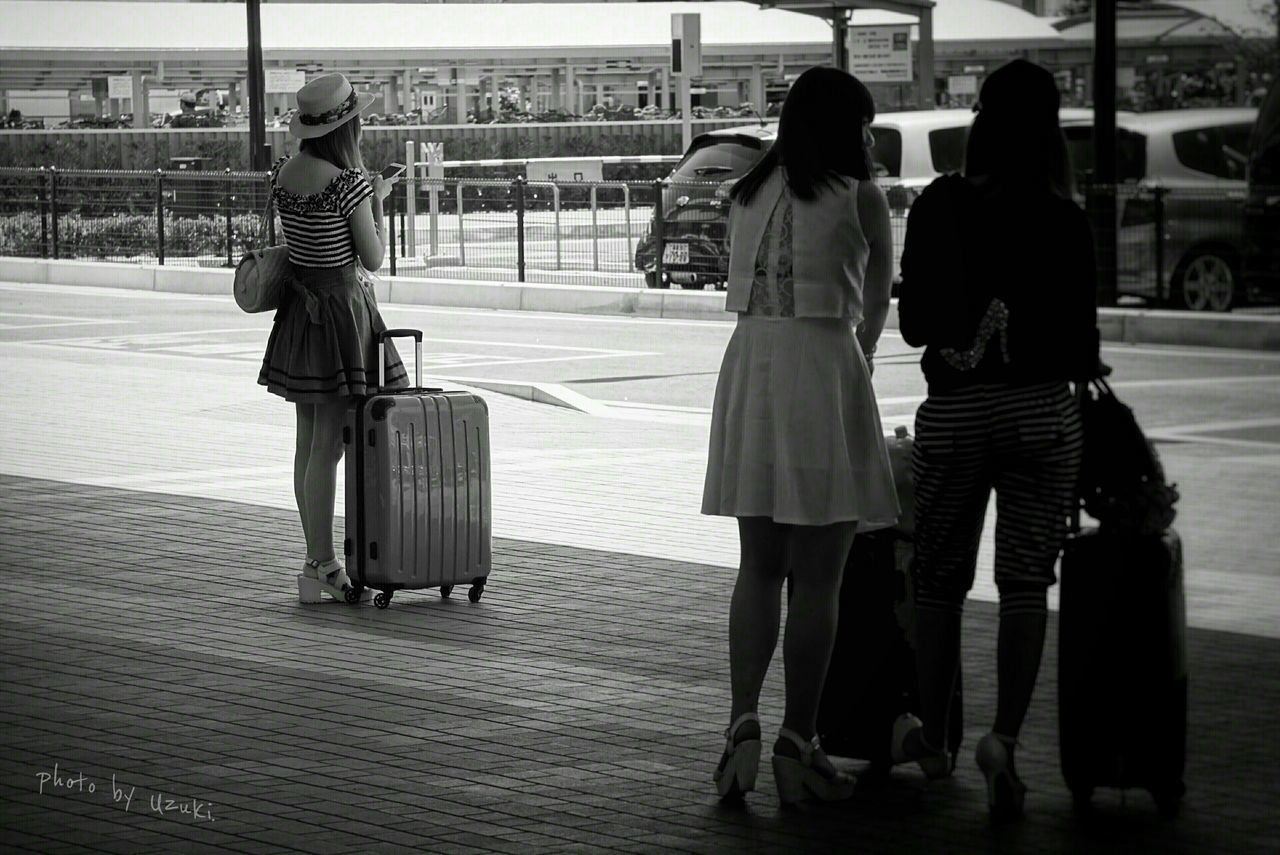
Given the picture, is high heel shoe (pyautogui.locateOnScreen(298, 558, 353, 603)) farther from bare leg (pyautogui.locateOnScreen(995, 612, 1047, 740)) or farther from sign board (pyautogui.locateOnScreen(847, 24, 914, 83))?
sign board (pyautogui.locateOnScreen(847, 24, 914, 83))

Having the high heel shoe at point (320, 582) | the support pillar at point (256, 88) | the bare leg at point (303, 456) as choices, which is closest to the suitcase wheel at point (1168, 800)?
the high heel shoe at point (320, 582)

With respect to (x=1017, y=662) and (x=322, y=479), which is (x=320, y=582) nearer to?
(x=322, y=479)

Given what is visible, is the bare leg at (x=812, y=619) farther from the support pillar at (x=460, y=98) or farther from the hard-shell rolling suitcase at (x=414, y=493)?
the support pillar at (x=460, y=98)

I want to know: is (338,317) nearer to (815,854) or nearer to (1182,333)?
(1182,333)

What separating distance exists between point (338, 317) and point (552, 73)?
44923 millimetres

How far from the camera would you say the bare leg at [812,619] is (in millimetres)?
5039

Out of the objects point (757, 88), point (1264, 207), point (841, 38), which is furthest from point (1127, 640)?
point (757, 88)

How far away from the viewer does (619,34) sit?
48812 millimetres

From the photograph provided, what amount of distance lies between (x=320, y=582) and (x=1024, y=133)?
380 cm

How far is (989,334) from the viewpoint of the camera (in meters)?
4.81

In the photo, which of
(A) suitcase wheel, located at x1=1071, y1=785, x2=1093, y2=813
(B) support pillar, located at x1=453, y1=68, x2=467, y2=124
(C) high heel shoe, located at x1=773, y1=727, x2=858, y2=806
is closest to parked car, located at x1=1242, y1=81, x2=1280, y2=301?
(A) suitcase wheel, located at x1=1071, y1=785, x2=1093, y2=813

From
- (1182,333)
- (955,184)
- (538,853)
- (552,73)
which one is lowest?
(538,853)

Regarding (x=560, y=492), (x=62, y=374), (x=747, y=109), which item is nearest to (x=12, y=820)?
(x=560, y=492)

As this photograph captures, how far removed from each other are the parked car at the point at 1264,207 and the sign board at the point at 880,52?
10.4 meters
